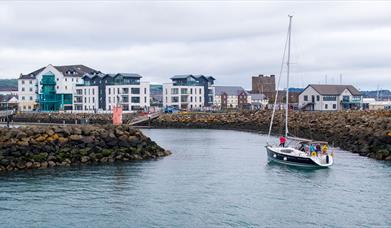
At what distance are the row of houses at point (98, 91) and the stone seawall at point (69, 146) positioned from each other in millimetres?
73370

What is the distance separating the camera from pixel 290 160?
139 ft

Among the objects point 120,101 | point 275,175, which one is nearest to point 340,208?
point 275,175

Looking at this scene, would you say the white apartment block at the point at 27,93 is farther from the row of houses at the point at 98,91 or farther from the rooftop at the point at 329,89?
the rooftop at the point at 329,89

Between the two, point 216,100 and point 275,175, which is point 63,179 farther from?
point 216,100

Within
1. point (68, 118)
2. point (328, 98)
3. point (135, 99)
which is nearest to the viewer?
point (68, 118)

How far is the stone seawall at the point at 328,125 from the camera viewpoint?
47.8m

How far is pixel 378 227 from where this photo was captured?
79.7ft

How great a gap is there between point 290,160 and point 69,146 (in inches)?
724

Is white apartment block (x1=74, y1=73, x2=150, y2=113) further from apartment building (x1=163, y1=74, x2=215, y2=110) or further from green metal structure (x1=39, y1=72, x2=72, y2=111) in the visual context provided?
apartment building (x1=163, y1=74, x2=215, y2=110)

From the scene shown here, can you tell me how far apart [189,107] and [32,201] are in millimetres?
103417

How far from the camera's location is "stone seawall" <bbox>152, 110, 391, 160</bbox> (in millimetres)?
47750

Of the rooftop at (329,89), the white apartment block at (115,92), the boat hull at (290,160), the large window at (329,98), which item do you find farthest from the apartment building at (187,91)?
the boat hull at (290,160)

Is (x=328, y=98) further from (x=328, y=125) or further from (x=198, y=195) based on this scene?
(x=198, y=195)

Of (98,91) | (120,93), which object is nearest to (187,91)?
(120,93)
